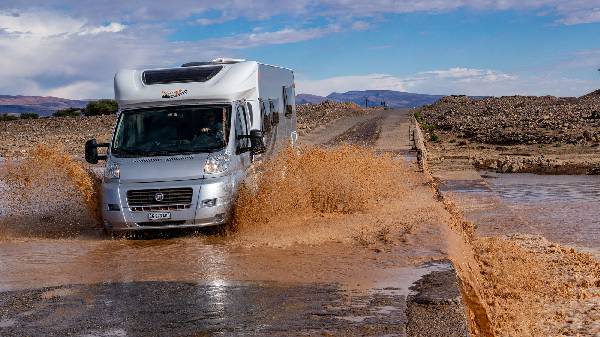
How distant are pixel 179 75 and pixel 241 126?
1.30 metres

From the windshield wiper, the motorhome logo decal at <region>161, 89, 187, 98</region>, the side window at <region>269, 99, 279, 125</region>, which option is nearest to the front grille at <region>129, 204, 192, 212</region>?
the windshield wiper

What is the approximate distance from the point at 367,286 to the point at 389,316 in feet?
4.45

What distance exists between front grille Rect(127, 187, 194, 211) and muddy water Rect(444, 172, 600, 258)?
580 cm

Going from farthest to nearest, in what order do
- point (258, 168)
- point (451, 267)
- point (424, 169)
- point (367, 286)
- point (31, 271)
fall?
point (424, 169) → point (258, 168) → point (31, 271) → point (451, 267) → point (367, 286)

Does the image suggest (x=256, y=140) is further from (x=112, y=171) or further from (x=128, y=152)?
(x=112, y=171)

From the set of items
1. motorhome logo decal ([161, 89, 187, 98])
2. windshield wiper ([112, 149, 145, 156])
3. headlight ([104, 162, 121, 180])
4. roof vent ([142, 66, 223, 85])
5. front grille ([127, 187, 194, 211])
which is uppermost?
roof vent ([142, 66, 223, 85])

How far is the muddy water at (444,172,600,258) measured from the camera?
15414mm

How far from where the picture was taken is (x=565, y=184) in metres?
23.1

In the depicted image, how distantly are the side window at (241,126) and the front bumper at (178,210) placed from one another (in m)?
1.07

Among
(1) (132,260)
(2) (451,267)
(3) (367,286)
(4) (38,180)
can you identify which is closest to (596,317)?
(2) (451,267)

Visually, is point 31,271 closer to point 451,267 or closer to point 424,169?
point 451,267

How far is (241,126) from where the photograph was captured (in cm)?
1366

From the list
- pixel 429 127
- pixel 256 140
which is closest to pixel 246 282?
pixel 256 140

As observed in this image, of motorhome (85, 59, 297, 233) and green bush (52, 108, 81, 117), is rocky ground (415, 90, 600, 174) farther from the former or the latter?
green bush (52, 108, 81, 117)
